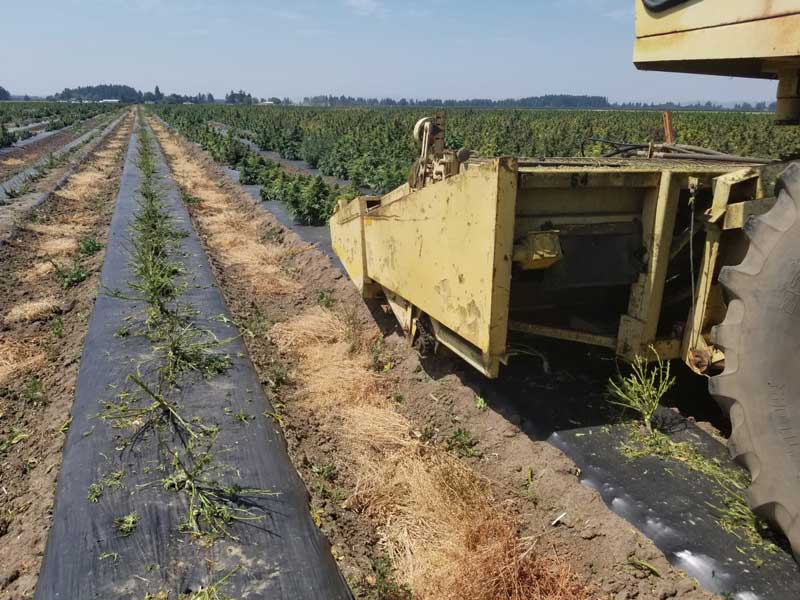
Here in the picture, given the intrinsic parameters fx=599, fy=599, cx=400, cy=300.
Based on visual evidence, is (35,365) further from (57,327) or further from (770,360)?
(770,360)

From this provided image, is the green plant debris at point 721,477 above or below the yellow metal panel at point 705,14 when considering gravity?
below

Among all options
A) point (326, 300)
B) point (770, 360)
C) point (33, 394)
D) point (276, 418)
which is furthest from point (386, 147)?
point (770, 360)

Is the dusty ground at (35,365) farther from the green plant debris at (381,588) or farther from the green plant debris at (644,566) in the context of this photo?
the green plant debris at (644,566)

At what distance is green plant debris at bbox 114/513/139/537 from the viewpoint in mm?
2912

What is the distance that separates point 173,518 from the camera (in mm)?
3006

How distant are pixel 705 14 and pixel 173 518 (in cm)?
347

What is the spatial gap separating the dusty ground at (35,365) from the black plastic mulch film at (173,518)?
19 centimetres

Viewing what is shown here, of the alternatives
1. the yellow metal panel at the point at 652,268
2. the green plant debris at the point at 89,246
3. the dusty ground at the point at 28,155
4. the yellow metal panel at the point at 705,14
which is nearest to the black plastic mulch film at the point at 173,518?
the yellow metal panel at the point at 652,268

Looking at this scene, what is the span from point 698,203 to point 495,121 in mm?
36053

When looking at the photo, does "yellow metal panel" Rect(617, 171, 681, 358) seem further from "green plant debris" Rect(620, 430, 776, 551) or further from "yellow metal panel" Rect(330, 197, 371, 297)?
"yellow metal panel" Rect(330, 197, 371, 297)

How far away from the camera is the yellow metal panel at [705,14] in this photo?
2391 millimetres

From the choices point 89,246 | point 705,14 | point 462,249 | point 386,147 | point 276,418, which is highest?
point 705,14

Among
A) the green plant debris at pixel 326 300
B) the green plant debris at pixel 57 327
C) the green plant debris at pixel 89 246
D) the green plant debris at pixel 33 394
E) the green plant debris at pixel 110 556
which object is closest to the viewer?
the green plant debris at pixel 110 556

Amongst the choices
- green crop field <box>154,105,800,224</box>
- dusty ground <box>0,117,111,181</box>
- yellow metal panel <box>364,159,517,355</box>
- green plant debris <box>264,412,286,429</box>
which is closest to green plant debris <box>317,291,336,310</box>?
yellow metal panel <box>364,159,517,355</box>
